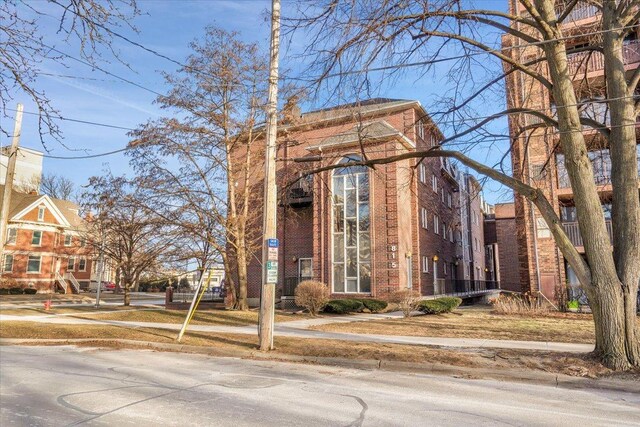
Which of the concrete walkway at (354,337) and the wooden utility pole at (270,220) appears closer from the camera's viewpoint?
the wooden utility pole at (270,220)

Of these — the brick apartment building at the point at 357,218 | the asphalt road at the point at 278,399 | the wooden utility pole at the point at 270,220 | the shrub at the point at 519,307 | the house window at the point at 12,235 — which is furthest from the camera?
the house window at the point at 12,235

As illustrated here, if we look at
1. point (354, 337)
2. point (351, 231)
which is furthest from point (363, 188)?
point (354, 337)

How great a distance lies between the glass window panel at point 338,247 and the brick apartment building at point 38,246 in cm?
2846

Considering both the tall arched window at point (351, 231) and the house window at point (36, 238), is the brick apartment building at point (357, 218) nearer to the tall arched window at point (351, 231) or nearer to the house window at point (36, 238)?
the tall arched window at point (351, 231)

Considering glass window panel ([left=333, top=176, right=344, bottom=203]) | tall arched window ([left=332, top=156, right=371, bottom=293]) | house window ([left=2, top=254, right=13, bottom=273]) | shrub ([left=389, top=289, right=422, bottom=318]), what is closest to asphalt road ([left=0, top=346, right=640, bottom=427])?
shrub ([left=389, top=289, right=422, bottom=318])

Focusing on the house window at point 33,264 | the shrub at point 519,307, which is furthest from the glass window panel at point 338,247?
the house window at point 33,264

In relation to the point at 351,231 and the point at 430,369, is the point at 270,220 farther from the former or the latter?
the point at 351,231

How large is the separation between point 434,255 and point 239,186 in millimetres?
12973

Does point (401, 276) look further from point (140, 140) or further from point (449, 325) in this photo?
point (140, 140)

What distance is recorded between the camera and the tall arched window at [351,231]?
22484mm

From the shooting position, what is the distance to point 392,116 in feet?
80.2

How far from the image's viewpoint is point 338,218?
23625 millimetres

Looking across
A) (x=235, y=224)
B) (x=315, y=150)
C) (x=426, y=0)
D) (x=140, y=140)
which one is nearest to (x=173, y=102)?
(x=140, y=140)

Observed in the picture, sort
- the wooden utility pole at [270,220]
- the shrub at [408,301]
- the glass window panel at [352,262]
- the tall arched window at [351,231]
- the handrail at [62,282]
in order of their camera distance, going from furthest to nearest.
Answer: the handrail at [62,282], the glass window panel at [352,262], the tall arched window at [351,231], the shrub at [408,301], the wooden utility pole at [270,220]
